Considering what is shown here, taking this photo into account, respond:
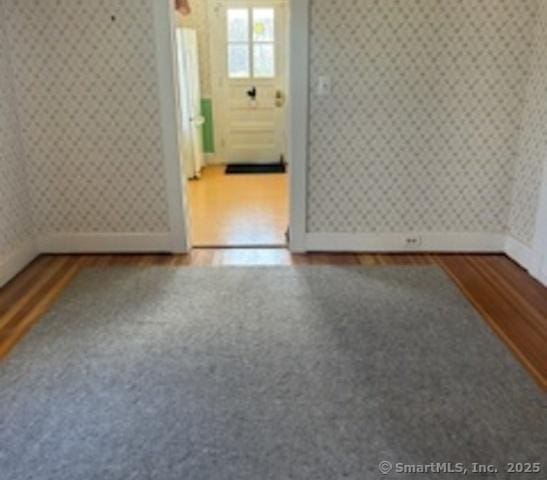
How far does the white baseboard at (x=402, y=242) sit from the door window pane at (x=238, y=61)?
12.1ft

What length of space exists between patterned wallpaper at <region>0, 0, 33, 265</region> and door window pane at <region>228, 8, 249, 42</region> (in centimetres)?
365

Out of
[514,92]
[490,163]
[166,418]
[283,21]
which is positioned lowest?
[166,418]

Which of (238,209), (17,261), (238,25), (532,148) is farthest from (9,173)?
(238,25)

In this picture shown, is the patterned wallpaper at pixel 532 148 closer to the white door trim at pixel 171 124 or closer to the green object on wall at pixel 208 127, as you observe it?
the white door trim at pixel 171 124

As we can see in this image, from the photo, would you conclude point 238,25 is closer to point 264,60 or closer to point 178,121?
point 264,60

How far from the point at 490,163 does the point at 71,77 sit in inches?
117

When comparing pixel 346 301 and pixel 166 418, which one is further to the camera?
pixel 346 301

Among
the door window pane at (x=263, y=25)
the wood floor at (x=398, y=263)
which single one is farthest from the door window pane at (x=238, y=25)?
the wood floor at (x=398, y=263)

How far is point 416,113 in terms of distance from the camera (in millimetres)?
3535

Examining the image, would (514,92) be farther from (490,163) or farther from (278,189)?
(278,189)

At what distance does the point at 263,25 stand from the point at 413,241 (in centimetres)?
406

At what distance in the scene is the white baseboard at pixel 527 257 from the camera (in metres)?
3.29

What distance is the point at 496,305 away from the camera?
3.01 m

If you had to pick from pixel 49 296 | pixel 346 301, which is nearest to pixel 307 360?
pixel 346 301
